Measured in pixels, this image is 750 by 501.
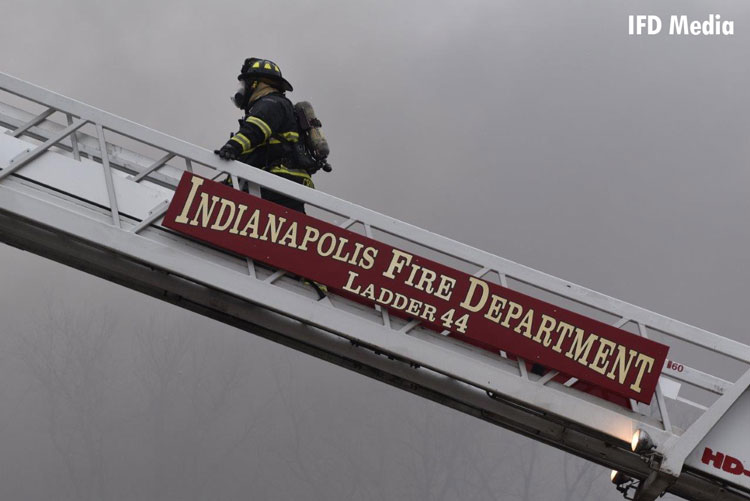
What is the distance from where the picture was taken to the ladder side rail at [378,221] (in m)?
6.02

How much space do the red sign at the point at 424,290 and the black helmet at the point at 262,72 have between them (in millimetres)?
1409

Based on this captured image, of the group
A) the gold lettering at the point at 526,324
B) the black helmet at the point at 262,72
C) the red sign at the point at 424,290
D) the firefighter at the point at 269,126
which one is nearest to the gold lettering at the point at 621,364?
the red sign at the point at 424,290

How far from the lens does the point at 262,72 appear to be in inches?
273

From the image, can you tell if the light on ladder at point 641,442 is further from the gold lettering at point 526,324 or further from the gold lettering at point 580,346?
the gold lettering at point 526,324

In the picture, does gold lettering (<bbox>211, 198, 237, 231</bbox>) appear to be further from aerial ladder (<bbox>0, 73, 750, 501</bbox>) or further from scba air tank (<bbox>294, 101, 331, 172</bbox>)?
scba air tank (<bbox>294, 101, 331, 172</bbox>)

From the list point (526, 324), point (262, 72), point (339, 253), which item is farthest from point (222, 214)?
point (526, 324)

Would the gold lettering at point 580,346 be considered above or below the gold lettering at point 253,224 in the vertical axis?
below

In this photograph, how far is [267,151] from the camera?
6812 mm

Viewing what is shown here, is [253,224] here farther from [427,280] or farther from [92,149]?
[92,149]

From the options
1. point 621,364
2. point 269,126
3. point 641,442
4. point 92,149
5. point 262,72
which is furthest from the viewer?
point 262,72

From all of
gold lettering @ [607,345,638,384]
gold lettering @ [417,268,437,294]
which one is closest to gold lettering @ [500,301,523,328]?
gold lettering @ [417,268,437,294]

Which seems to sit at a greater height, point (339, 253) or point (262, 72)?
point (262, 72)

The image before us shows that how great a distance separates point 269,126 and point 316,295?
1.34 meters

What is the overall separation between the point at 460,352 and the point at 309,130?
2057 mm
